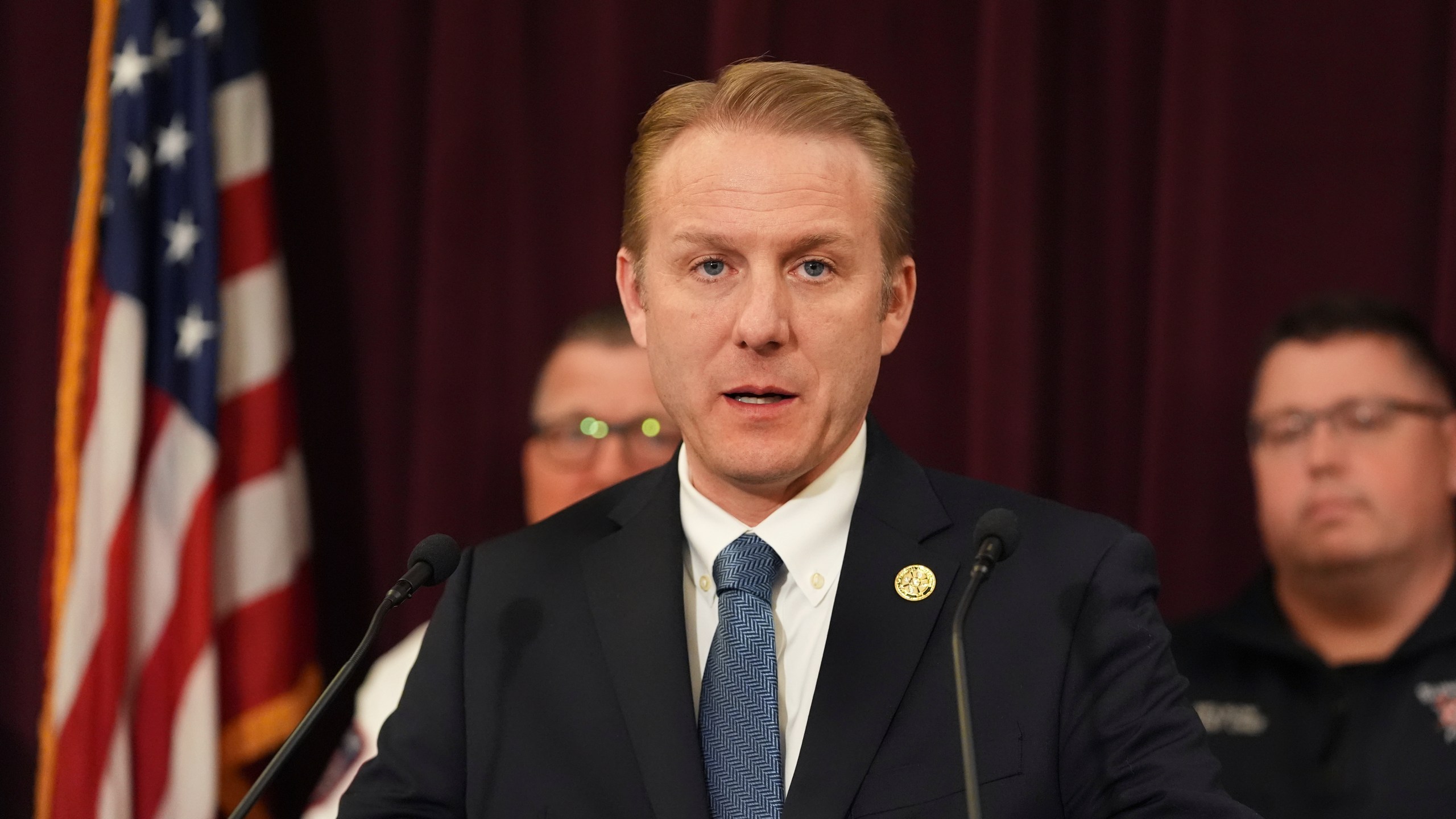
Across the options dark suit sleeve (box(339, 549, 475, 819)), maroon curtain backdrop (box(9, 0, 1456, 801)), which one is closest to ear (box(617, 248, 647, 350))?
dark suit sleeve (box(339, 549, 475, 819))

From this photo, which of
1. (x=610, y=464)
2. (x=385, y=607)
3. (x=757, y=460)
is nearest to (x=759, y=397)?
(x=757, y=460)

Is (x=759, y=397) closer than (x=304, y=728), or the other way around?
(x=304, y=728)

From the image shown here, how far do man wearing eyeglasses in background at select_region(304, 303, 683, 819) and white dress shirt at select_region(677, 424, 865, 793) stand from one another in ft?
3.96

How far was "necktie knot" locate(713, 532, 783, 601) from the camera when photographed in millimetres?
1474

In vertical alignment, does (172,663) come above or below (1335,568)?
below

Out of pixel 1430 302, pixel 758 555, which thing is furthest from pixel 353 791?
pixel 1430 302

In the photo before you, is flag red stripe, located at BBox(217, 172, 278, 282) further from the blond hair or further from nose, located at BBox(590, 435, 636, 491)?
A: the blond hair

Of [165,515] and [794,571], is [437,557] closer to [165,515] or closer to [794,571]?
[794,571]

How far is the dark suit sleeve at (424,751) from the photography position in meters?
1.45

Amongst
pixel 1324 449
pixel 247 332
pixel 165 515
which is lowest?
pixel 165 515

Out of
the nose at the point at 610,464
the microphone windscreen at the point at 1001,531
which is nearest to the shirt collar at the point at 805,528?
the microphone windscreen at the point at 1001,531

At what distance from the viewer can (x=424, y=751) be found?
1471 mm

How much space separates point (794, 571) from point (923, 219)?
159cm

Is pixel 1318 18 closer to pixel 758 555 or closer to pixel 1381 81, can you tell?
pixel 1381 81
